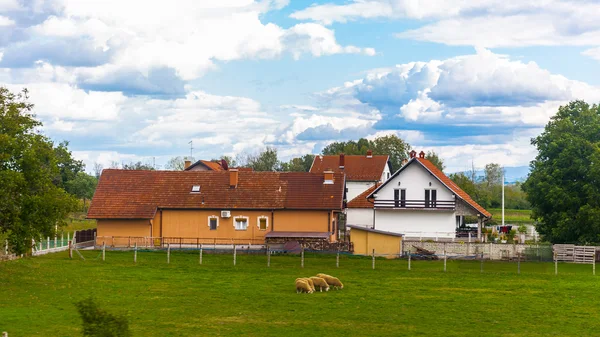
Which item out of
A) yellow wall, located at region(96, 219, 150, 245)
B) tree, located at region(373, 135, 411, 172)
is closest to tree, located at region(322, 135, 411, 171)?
tree, located at region(373, 135, 411, 172)

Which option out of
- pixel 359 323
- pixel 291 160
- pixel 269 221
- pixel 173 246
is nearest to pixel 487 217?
pixel 269 221

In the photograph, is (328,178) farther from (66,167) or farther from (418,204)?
(66,167)

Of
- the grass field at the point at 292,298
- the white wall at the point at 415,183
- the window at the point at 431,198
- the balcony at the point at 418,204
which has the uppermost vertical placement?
the white wall at the point at 415,183

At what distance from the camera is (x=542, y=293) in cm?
3459

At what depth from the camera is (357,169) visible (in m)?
105

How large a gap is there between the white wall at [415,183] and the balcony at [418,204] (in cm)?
37

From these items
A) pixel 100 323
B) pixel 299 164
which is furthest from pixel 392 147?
pixel 100 323

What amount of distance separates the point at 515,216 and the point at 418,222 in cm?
6161

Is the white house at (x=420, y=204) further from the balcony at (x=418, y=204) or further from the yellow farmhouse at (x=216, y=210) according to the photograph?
the yellow farmhouse at (x=216, y=210)

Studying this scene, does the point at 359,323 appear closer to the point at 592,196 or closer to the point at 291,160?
the point at 592,196

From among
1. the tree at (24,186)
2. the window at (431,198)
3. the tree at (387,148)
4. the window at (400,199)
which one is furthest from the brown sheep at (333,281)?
the tree at (387,148)

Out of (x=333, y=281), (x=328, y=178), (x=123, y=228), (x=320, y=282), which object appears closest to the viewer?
(x=320, y=282)

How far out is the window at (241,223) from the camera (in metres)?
59.8

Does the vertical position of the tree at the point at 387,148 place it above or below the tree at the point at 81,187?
above
